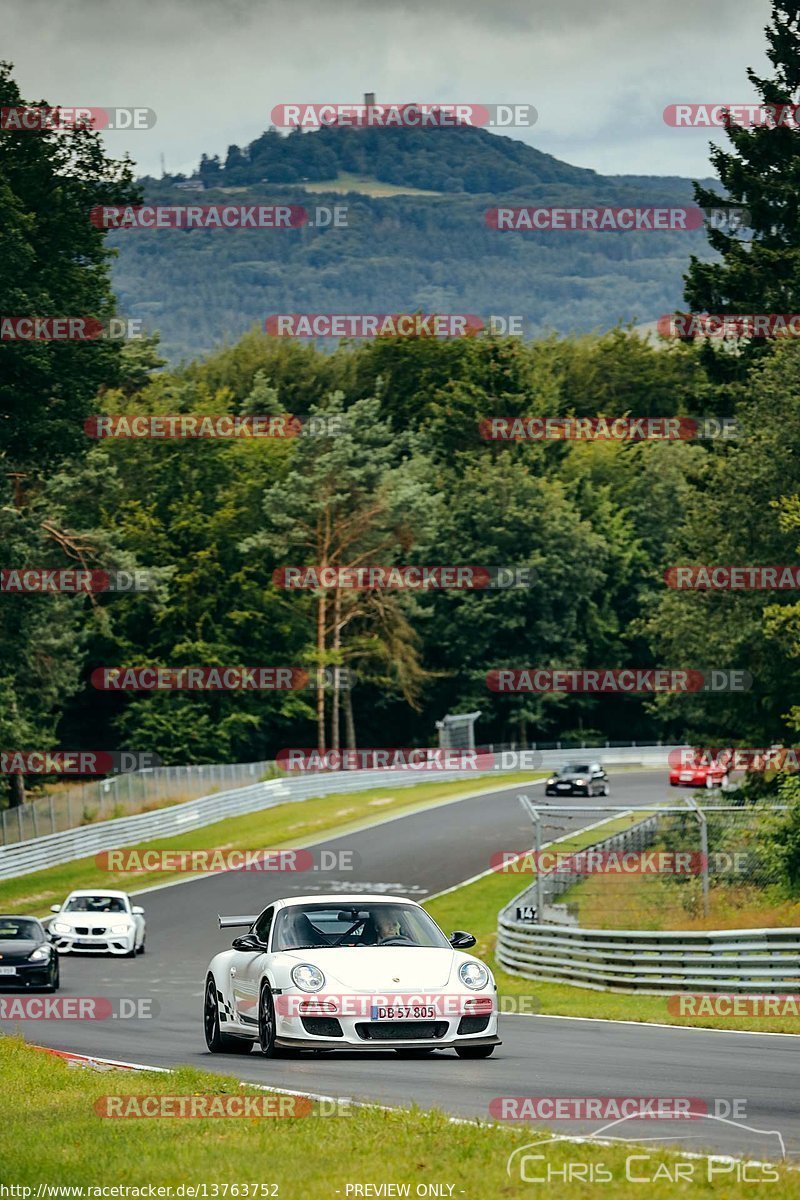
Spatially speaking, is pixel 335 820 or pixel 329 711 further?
pixel 329 711

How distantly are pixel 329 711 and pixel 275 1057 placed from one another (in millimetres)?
84941

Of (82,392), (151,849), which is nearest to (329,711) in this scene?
(151,849)

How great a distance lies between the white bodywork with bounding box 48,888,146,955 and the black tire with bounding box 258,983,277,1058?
20903 millimetres

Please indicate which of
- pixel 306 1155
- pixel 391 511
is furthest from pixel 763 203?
pixel 306 1155

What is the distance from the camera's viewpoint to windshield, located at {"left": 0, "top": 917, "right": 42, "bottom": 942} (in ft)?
86.8

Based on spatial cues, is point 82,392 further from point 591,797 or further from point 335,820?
point 591,797

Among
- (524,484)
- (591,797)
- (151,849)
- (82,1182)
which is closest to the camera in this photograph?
(82,1182)

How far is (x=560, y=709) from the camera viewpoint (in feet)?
338

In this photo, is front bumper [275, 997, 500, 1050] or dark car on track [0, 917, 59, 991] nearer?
front bumper [275, 997, 500, 1050]

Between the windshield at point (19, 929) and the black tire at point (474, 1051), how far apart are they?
13.0 meters

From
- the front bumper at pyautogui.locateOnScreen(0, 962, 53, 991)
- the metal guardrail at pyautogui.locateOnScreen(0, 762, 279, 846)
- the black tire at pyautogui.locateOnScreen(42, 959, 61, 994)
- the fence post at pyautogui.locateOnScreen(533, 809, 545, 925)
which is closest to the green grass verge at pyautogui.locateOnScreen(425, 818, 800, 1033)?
the fence post at pyautogui.locateOnScreen(533, 809, 545, 925)

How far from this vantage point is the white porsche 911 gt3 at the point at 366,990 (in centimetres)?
1384

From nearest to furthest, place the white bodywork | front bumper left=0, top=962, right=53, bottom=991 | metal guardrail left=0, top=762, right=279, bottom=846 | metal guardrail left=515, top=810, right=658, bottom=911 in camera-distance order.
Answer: front bumper left=0, top=962, right=53, bottom=991 < metal guardrail left=515, top=810, right=658, bottom=911 < the white bodywork < metal guardrail left=0, top=762, right=279, bottom=846

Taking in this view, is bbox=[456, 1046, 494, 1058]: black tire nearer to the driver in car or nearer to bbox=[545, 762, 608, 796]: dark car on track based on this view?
the driver in car
